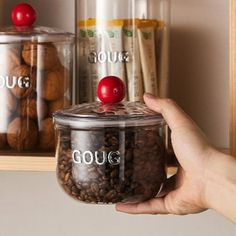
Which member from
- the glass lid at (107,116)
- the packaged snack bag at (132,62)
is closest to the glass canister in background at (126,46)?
the packaged snack bag at (132,62)

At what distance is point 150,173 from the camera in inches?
30.5

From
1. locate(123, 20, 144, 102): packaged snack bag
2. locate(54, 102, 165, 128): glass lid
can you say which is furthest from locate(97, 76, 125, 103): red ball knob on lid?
locate(123, 20, 144, 102): packaged snack bag

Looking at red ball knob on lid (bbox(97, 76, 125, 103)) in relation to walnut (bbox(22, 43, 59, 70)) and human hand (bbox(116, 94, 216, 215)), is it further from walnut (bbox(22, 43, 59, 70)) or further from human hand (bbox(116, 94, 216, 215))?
walnut (bbox(22, 43, 59, 70))

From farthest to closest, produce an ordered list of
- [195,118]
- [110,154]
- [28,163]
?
[195,118] < [28,163] < [110,154]

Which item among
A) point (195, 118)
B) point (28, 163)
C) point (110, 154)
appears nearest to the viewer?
point (110, 154)

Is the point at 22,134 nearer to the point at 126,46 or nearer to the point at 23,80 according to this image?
the point at 23,80

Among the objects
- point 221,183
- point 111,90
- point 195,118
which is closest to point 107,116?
point 111,90

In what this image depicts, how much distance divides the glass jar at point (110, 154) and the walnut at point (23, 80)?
113 millimetres

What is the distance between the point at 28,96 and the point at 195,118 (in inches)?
9.7

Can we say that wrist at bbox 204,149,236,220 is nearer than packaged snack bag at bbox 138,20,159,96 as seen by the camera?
Yes

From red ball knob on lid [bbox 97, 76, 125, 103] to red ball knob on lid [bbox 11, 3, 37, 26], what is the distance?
18cm

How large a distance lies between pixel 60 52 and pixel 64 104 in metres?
0.07

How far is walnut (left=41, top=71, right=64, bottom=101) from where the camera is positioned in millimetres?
890

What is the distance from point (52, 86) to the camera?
89cm
